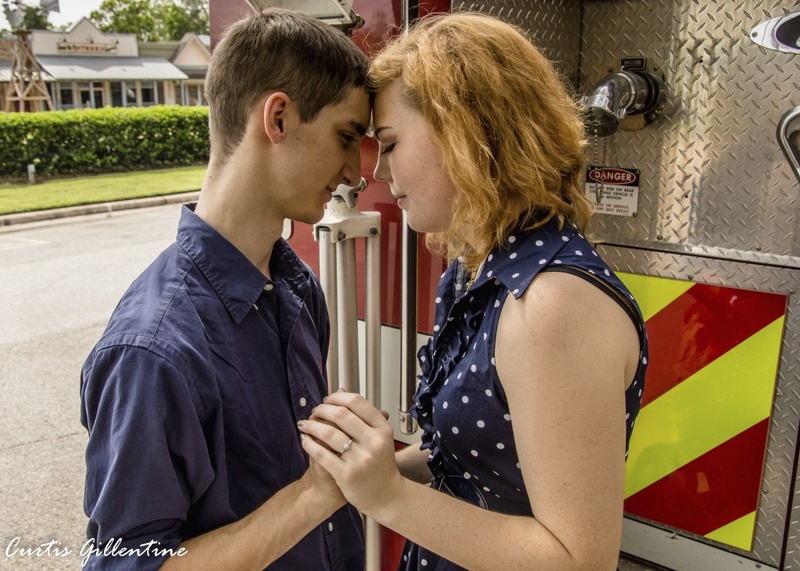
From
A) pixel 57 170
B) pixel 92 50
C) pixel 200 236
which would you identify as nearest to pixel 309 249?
pixel 200 236

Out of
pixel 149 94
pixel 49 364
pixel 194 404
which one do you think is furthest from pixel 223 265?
pixel 149 94

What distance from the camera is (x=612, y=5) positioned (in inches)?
82.2

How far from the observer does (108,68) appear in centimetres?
3756

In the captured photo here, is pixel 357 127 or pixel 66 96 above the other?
pixel 357 127

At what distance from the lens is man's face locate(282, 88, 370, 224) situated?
1429 millimetres

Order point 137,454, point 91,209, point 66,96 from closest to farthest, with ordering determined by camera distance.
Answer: point 137,454
point 91,209
point 66,96

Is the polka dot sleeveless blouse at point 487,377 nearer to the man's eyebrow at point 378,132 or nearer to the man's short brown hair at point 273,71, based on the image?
the man's eyebrow at point 378,132

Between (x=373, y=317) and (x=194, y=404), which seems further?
(x=373, y=317)

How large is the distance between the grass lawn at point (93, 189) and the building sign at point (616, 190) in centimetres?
1253

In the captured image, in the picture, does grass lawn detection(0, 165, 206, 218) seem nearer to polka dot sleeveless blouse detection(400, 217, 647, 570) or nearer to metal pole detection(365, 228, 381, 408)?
metal pole detection(365, 228, 381, 408)

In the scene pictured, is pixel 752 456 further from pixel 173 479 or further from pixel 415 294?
pixel 173 479

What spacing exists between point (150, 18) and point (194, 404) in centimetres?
5993

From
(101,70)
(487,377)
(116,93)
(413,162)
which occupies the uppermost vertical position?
(413,162)

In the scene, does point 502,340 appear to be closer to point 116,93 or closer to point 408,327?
point 408,327
